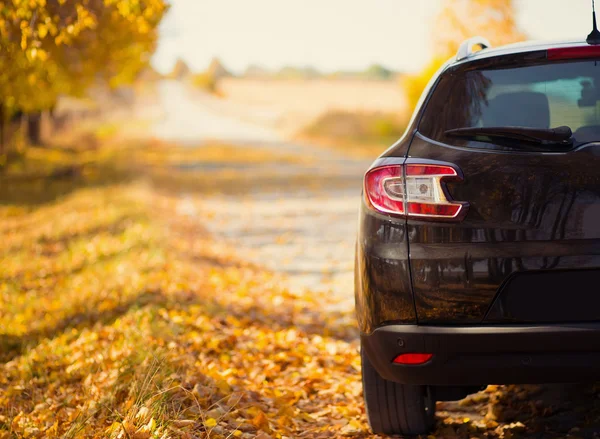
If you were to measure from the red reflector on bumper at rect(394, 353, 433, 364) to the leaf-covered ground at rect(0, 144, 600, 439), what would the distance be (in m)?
1.01

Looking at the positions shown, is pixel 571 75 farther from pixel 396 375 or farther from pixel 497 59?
pixel 396 375

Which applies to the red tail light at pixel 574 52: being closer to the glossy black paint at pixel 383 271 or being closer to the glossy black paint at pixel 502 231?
the glossy black paint at pixel 502 231

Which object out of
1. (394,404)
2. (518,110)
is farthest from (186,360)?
(518,110)

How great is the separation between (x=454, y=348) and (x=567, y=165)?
859 mm

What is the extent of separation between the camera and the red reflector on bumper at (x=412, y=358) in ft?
10.8

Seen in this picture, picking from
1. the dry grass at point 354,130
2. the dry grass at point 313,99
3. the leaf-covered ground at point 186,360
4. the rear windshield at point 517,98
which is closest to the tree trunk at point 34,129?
the dry grass at point 354,130

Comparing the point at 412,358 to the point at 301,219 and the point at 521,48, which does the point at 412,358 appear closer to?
the point at 521,48

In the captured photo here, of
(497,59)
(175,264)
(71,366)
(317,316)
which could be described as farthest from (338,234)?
(497,59)

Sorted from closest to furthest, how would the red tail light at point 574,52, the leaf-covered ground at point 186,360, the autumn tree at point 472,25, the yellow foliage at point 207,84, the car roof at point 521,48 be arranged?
1. the red tail light at point 574,52
2. the car roof at point 521,48
3. the leaf-covered ground at point 186,360
4. the autumn tree at point 472,25
5. the yellow foliage at point 207,84

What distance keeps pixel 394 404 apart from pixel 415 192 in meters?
1.20

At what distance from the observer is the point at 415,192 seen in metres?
3.33

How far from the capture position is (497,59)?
147 inches

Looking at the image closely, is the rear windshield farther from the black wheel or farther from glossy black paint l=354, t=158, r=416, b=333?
the black wheel

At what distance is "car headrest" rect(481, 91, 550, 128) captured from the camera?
11.9 feet
